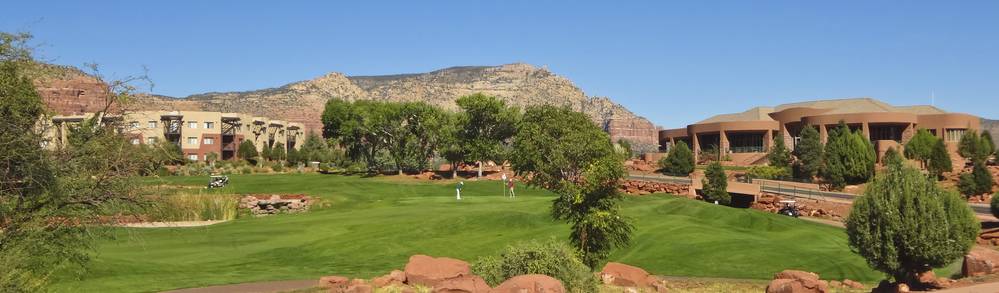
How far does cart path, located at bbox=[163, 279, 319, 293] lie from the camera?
1816 cm

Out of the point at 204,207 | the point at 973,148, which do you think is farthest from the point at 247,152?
the point at 973,148

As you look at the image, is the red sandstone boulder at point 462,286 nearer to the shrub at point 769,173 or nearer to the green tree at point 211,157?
the shrub at point 769,173

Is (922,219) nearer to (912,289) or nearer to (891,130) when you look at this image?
(912,289)

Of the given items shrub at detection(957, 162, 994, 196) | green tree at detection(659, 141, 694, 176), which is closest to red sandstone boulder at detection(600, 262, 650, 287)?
shrub at detection(957, 162, 994, 196)

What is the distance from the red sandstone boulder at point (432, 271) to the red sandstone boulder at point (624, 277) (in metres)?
4.44

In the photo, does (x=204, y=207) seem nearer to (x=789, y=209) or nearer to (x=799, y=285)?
(x=799, y=285)

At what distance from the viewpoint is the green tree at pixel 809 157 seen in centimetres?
7862

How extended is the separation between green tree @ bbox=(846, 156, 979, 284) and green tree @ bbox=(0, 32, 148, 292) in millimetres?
18812

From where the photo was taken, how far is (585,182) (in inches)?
855

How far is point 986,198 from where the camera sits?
205 ft

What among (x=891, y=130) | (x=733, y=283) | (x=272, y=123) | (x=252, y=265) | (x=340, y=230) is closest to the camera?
(x=733, y=283)

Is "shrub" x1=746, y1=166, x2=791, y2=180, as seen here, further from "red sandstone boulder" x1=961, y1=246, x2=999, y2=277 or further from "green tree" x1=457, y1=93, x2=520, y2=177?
"red sandstone boulder" x1=961, y1=246, x2=999, y2=277

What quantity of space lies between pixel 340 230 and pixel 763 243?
17787 millimetres

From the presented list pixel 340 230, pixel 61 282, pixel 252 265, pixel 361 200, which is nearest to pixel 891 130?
pixel 361 200
